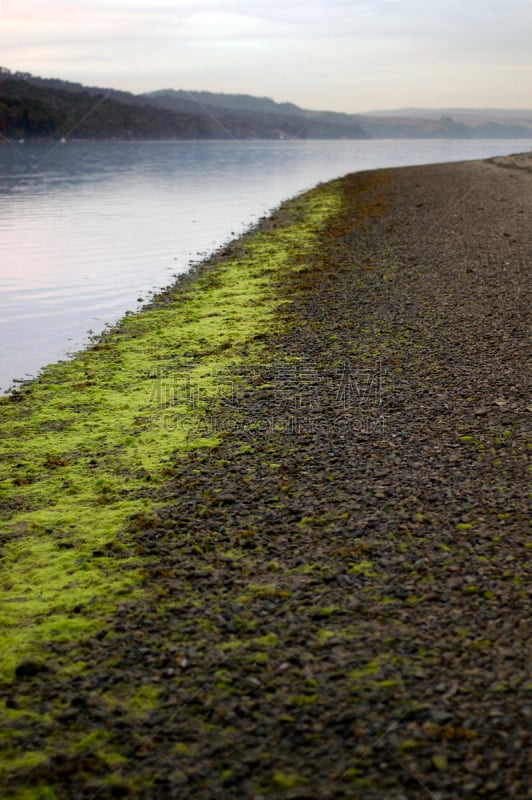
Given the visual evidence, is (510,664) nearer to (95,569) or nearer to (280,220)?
(95,569)

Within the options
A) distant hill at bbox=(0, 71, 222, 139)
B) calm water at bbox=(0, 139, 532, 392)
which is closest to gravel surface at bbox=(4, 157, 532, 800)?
calm water at bbox=(0, 139, 532, 392)

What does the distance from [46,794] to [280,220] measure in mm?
27704

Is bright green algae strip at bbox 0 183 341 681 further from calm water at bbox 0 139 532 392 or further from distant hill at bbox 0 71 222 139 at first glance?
distant hill at bbox 0 71 222 139

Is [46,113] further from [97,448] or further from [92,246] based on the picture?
[97,448]

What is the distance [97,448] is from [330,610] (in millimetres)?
4019

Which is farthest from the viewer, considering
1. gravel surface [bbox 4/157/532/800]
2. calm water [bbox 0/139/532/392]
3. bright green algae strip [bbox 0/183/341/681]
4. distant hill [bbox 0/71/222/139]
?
distant hill [bbox 0/71/222/139]

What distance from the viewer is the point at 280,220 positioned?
2950 cm

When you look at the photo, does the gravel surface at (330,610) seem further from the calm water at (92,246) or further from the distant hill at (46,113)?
the distant hill at (46,113)

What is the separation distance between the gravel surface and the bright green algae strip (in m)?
0.27

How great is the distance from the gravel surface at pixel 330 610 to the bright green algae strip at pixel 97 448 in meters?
0.27

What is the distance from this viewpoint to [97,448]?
7.86 meters

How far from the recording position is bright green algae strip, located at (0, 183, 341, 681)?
5.10 m

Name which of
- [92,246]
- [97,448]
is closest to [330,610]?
[97,448]

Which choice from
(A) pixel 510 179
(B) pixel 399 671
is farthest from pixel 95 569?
(A) pixel 510 179
